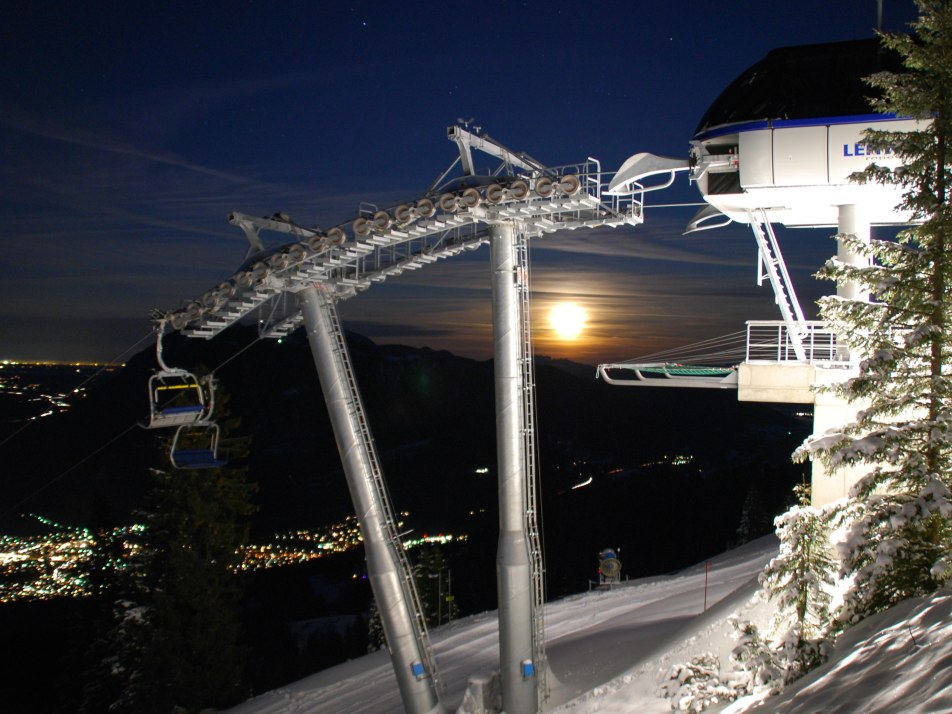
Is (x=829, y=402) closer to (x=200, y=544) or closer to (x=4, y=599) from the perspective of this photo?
(x=200, y=544)

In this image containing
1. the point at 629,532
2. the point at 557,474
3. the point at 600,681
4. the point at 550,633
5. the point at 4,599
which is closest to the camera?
the point at 600,681

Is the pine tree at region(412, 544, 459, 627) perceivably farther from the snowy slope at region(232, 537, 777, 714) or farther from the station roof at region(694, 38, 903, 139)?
the station roof at region(694, 38, 903, 139)

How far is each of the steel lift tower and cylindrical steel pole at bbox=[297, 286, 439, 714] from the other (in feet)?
0.07

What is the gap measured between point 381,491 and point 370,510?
53cm

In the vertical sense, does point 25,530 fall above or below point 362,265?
below

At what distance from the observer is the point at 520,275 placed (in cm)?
1427

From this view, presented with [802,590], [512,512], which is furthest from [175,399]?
[802,590]

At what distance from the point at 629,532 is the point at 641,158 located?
88150mm

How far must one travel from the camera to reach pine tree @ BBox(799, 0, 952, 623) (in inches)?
368

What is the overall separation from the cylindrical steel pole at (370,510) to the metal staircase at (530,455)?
8.25 feet

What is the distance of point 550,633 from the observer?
20.1 metres

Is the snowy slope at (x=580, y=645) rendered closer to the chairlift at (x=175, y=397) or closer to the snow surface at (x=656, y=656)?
the snow surface at (x=656, y=656)

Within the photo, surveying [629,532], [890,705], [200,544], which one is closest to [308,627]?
[629,532]

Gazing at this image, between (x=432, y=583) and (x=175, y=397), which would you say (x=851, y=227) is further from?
(x=432, y=583)
